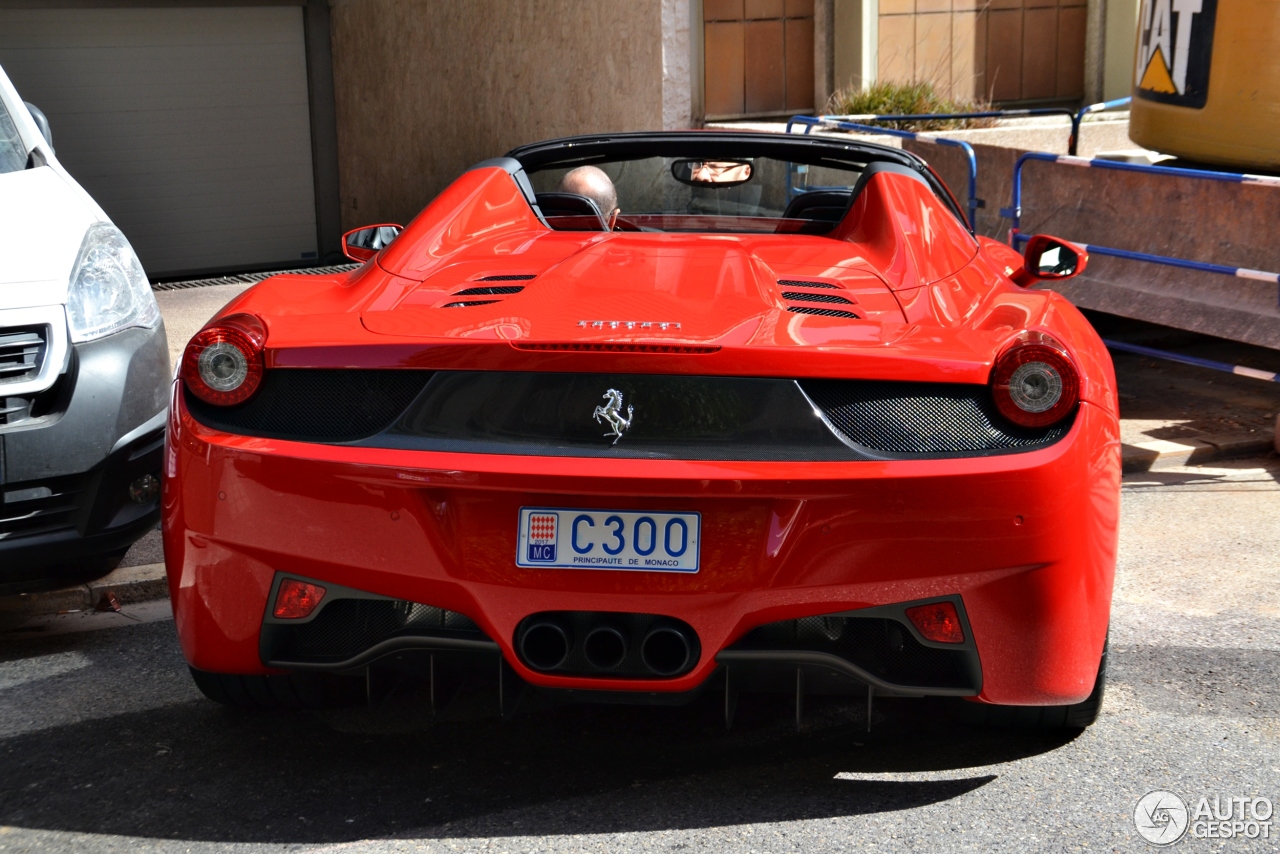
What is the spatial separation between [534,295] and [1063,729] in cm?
158

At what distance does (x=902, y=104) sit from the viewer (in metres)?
13.5

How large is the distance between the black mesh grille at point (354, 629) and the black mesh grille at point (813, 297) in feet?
3.29

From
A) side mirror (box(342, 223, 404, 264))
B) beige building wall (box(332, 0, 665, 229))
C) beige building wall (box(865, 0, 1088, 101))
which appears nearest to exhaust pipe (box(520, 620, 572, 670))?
side mirror (box(342, 223, 404, 264))

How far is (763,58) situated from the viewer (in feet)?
45.9

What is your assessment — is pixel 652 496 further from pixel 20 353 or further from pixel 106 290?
pixel 106 290

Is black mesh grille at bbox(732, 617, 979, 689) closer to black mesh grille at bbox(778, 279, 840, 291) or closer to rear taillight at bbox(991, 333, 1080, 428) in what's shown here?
rear taillight at bbox(991, 333, 1080, 428)

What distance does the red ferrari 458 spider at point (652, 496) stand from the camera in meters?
2.72

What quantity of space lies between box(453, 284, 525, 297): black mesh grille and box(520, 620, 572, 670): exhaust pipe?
778 millimetres

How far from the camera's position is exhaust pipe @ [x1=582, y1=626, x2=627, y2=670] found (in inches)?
110

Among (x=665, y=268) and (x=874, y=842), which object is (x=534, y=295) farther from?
(x=874, y=842)

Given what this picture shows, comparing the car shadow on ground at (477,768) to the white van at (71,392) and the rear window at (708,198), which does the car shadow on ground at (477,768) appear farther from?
the rear window at (708,198)

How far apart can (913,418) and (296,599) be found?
1326 millimetres

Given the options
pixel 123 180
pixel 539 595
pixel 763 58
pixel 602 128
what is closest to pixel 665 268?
pixel 539 595

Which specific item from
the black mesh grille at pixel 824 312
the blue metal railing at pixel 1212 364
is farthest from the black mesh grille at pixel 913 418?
the blue metal railing at pixel 1212 364
